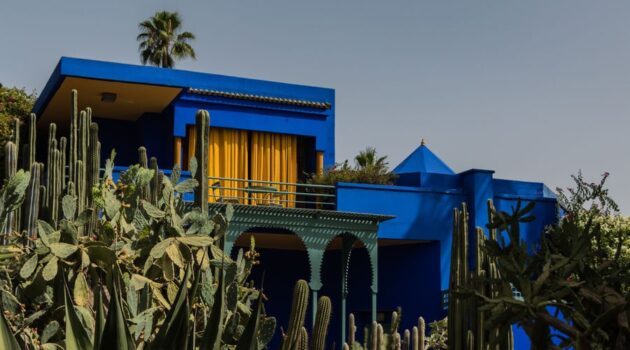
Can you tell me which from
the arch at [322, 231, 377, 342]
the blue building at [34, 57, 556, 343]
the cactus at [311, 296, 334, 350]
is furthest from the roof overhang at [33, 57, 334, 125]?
the cactus at [311, 296, 334, 350]

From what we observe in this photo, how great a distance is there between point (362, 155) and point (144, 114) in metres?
5.72

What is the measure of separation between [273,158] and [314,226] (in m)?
3.54

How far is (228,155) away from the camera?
21.6 m

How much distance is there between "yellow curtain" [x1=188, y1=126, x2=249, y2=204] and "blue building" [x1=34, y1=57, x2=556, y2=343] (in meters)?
0.03

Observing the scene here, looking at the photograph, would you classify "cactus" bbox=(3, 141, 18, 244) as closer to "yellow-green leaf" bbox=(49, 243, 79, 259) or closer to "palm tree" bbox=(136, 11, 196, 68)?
"yellow-green leaf" bbox=(49, 243, 79, 259)

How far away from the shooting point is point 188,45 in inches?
1348

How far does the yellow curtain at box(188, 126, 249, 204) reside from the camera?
840 inches

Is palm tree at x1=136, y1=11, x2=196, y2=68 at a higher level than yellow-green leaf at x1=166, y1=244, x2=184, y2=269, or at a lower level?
higher

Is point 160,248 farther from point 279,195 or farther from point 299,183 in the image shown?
point 299,183

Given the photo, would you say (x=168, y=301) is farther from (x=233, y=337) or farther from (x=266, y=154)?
(x=266, y=154)

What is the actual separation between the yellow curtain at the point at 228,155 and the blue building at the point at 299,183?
27 mm

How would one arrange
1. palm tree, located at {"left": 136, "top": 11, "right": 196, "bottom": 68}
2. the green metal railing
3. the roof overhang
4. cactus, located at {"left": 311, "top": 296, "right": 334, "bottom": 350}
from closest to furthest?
cactus, located at {"left": 311, "top": 296, "right": 334, "bottom": 350}, the roof overhang, the green metal railing, palm tree, located at {"left": 136, "top": 11, "right": 196, "bottom": 68}

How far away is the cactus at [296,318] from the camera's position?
4434 mm


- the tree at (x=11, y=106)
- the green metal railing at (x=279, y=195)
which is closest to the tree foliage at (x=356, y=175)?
the green metal railing at (x=279, y=195)
